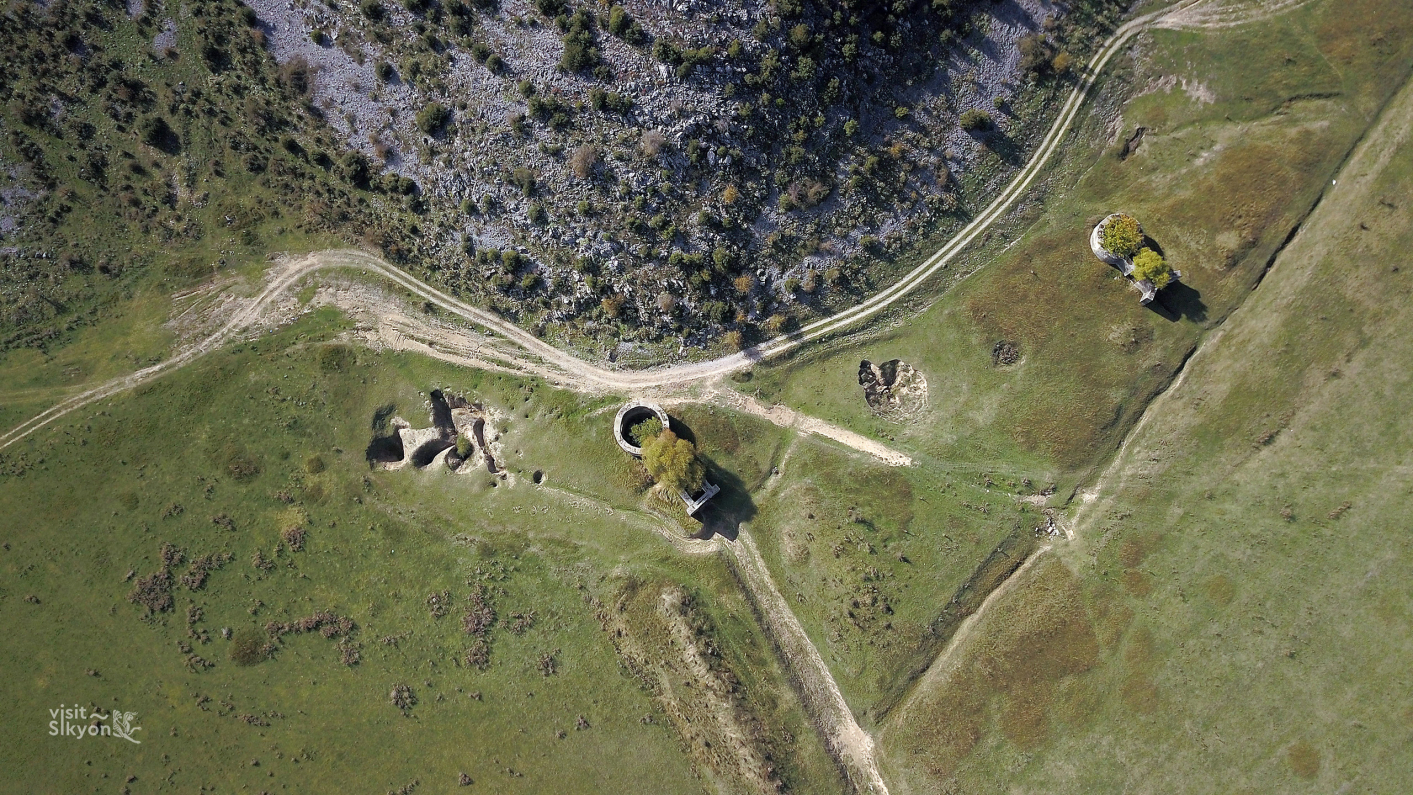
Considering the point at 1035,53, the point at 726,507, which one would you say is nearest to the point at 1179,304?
the point at 1035,53

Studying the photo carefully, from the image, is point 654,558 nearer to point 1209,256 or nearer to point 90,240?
point 1209,256

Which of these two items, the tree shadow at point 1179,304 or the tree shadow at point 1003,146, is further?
the tree shadow at point 1003,146

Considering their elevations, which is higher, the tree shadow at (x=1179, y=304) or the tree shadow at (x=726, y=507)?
the tree shadow at (x=1179, y=304)

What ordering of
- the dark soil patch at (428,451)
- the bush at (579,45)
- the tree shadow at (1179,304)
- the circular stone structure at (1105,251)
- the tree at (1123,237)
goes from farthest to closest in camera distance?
the dark soil patch at (428,451) < the tree shadow at (1179,304) < the circular stone structure at (1105,251) < the tree at (1123,237) < the bush at (579,45)

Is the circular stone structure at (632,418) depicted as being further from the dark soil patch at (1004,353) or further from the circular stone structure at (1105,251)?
the circular stone structure at (1105,251)

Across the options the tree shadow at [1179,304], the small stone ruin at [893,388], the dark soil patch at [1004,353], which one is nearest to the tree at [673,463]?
the small stone ruin at [893,388]

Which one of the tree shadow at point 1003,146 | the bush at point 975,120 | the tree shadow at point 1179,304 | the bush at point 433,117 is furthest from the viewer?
the tree shadow at point 1003,146
